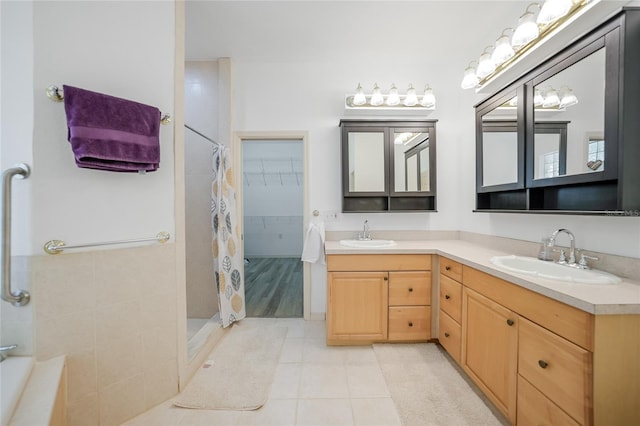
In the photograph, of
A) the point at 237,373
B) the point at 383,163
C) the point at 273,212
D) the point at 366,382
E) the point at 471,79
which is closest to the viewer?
the point at 366,382

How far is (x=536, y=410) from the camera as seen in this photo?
1.13 metres

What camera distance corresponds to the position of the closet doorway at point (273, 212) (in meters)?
4.57

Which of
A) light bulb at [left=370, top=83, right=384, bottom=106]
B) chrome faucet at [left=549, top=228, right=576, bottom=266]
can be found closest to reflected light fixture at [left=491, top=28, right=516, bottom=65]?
light bulb at [left=370, top=83, right=384, bottom=106]

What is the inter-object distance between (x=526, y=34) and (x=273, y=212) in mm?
5167

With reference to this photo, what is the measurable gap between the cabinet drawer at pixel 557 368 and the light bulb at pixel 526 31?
5.52 ft

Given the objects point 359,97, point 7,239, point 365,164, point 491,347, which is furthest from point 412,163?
point 7,239

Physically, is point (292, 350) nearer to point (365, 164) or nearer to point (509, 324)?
point (509, 324)

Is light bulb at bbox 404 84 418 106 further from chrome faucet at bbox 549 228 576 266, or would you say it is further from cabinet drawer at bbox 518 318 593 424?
cabinet drawer at bbox 518 318 593 424

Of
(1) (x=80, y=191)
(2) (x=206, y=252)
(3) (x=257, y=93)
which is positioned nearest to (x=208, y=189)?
(2) (x=206, y=252)

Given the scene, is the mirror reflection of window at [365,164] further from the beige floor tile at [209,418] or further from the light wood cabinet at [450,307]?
the beige floor tile at [209,418]

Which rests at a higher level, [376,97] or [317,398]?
[376,97]

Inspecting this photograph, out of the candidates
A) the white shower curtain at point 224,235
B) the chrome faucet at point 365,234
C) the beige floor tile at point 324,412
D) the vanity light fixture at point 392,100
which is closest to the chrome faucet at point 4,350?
the white shower curtain at point 224,235

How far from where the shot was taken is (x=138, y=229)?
1.45 metres

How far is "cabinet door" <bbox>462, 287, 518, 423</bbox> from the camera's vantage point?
4.19 ft
